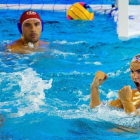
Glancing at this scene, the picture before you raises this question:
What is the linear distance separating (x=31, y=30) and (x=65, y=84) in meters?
1.93

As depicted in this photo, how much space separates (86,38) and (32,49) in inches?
58.2

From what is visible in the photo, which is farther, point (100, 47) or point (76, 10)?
point (76, 10)

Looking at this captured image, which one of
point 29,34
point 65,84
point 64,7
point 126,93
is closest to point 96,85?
point 126,93

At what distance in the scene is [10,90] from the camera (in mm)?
4922

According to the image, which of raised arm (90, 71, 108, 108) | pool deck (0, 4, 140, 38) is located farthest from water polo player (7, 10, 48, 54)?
raised arm (90, 71, 108, 108)

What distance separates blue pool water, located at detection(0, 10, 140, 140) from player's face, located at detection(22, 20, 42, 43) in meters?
0.35

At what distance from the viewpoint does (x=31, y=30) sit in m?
6.88

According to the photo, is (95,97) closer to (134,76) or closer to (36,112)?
(134,76)

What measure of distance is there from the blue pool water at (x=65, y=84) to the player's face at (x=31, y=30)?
0.35m

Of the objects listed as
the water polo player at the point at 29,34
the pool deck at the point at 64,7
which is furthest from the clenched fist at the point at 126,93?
the pool deck at the point at 64,7

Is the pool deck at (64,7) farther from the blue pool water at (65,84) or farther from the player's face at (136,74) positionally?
the player's face at (136,74)

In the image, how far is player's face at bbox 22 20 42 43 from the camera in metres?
6.86

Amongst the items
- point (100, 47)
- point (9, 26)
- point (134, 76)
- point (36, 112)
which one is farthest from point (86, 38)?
point (134, 76)

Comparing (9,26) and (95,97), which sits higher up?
(9,26)
